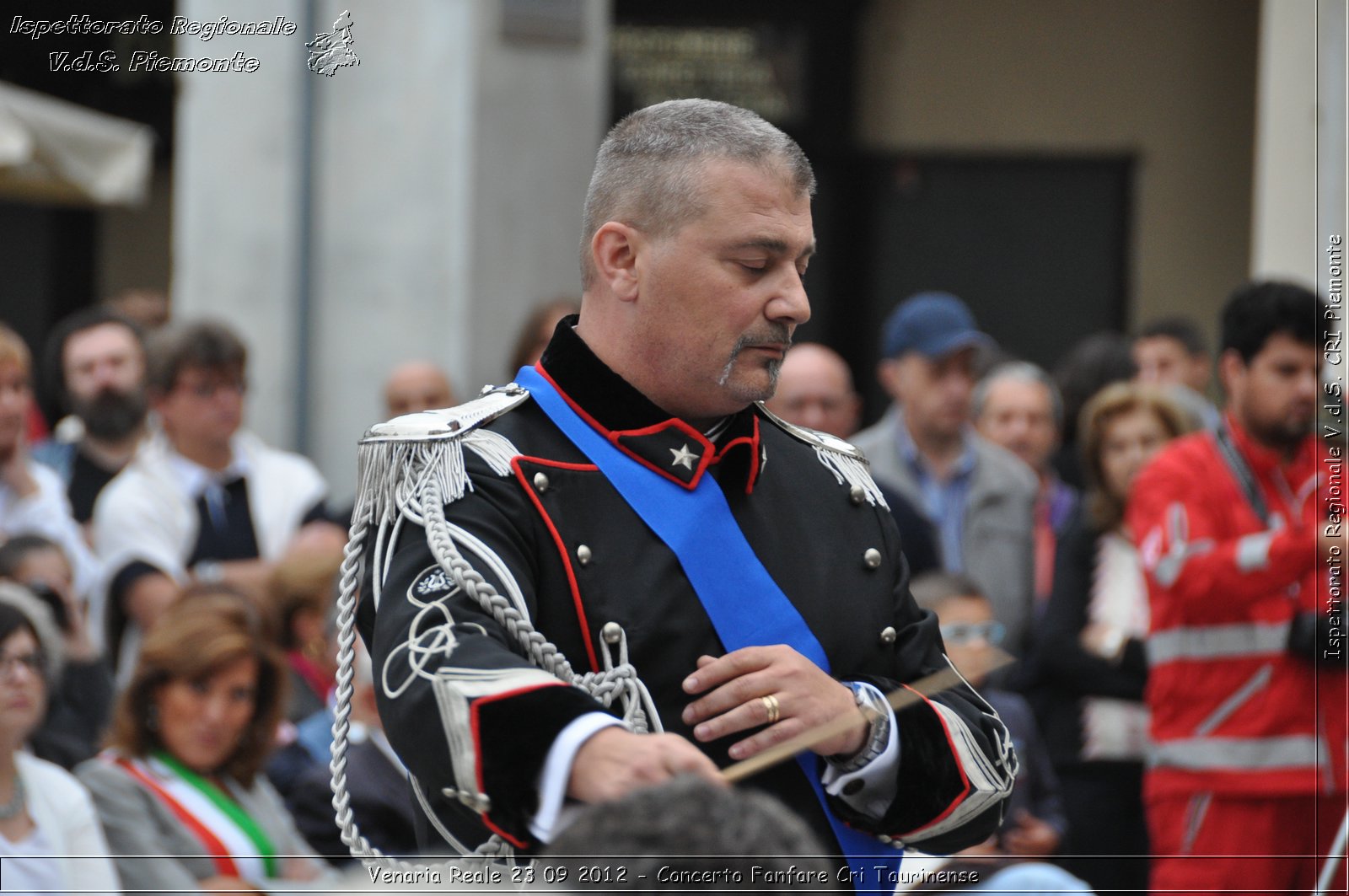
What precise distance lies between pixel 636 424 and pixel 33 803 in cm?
212

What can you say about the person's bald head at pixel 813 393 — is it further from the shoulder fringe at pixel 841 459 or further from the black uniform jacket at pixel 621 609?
the black uniform jacket at pixel 621 609

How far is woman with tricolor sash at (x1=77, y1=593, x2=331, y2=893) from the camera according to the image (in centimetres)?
396

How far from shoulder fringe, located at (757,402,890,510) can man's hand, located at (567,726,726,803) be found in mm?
773

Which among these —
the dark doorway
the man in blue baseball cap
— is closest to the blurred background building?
the dark doorway

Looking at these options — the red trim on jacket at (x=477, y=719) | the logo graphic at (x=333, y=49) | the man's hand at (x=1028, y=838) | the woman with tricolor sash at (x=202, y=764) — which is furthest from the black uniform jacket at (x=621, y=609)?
the logo graphic at (x=333, y=49)

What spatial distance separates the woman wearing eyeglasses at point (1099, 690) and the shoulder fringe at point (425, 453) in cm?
305

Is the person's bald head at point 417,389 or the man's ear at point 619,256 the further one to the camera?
the person's bald head at point 417,389

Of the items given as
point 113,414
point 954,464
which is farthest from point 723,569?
point 113,414

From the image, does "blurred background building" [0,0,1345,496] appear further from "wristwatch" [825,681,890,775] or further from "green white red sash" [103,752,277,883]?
"wristwatch" [825,681,890,775]

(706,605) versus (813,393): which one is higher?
(813,393)

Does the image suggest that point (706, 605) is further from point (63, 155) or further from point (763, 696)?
point (63, 155)

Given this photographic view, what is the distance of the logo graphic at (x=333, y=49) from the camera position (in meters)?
6.64

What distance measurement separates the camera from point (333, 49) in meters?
6.88

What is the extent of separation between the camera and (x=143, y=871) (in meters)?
3.82
